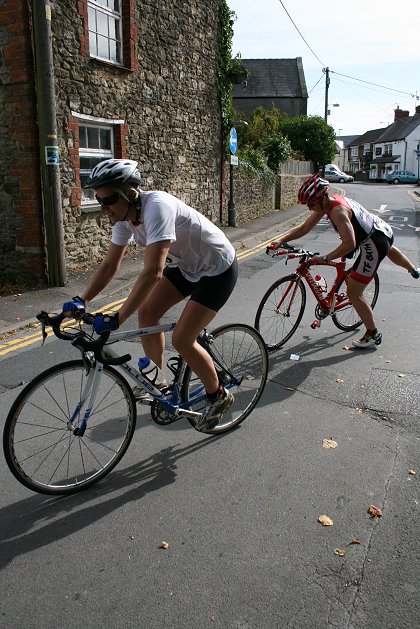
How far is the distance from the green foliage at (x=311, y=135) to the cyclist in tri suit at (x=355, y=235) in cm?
3505

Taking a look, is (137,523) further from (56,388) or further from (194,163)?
(194,163)

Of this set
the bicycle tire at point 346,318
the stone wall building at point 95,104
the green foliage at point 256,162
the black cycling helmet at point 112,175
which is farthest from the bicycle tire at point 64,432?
the green foliage at point 256,162

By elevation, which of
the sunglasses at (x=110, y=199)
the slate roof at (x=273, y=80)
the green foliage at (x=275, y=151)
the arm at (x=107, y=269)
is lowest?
the arm at (x=107, y=269)

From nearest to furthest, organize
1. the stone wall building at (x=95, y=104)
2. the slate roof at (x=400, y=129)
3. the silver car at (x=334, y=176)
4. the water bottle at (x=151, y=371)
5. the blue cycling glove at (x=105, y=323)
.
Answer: the blue cycling glove at (x=105, y=323)
the water bottle at (x=151, y=371)
the stone wall building at (x=95, y=104)
the silver car at (x=334, y=176)
the slate roof at (x=400, y=129)

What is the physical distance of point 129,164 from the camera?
3057 millimetres

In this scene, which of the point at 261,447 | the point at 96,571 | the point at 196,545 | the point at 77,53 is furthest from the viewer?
the point at 77,53

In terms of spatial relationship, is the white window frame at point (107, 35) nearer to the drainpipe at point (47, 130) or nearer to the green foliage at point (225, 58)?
the drainpipe at point (47, 130)

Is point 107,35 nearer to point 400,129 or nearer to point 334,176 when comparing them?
point 334,176

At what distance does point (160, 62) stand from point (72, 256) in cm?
536

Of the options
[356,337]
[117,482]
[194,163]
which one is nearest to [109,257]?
[117,482]

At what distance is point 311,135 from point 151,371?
3906 cm

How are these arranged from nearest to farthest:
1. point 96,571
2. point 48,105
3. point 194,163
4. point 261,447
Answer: point 96,571 → point 261,447 → point 48,105 → point 194,163

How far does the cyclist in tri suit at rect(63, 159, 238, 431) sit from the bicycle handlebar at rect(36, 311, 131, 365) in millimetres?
83

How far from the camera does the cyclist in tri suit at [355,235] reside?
17.9ft
